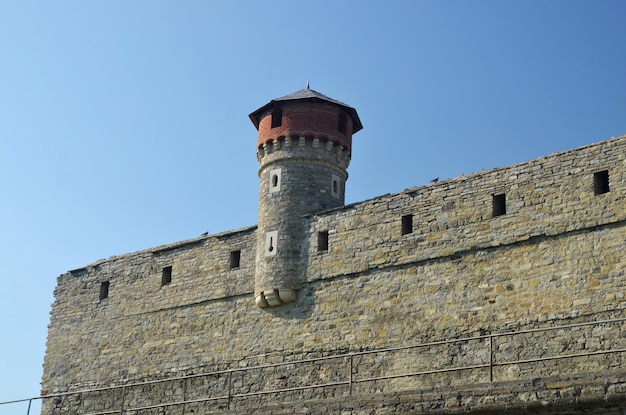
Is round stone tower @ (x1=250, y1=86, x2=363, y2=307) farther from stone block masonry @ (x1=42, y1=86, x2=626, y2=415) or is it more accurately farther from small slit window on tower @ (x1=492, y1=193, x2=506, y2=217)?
small slit window on tower @ (x1=492, y1=193, x2=506, y2=217)

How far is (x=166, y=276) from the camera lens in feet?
94.3

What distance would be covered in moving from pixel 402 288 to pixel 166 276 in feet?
26.7

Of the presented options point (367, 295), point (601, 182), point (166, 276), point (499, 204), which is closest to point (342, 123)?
point (367, 295)

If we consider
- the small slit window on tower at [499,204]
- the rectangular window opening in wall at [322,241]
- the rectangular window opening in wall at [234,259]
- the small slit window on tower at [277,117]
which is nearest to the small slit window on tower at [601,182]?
the small slit window on tower at [499,204]

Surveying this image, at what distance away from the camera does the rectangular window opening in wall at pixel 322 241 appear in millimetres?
25734

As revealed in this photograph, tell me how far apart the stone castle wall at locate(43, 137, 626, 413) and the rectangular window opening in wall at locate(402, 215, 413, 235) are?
0.03 m

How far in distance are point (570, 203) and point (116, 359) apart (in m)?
13.9

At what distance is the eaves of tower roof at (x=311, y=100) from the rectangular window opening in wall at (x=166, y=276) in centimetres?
484

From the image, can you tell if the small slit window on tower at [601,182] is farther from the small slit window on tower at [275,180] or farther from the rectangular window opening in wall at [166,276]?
the rectangular window opening in wall at [166,276]

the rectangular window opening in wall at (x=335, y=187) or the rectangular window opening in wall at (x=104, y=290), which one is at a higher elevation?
the rectangular window opening in wall at (x=335, y=187)

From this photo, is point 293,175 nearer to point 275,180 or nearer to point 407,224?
point 275,180

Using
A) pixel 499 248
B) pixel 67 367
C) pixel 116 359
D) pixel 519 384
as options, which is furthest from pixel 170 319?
pixel 519 384

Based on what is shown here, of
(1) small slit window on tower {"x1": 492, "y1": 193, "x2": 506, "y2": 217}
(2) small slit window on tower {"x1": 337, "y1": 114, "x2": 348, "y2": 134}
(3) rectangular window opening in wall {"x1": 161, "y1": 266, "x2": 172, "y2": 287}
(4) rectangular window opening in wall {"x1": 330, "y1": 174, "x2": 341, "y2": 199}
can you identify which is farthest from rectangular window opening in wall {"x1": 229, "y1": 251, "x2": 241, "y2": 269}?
(1) small slit window on tower {"x1": 492, "y1": 193, "x2": 506, "y2": 217}

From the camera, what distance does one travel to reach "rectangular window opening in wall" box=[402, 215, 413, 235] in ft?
79.7
